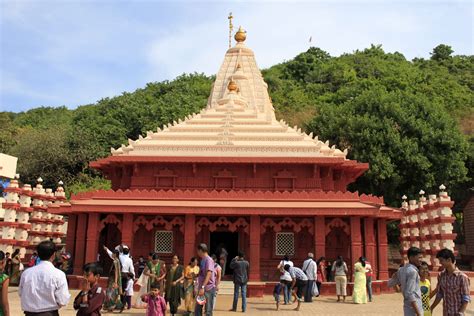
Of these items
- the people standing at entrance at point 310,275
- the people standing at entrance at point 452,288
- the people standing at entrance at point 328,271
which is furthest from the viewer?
the people standing at entrance at point 328,271

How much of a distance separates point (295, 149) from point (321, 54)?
58291 millimetres

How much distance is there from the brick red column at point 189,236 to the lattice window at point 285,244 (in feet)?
12.5

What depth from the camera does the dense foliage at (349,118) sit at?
3300 centimetres

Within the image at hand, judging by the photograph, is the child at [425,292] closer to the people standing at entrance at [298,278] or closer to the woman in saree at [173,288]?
the woman in saree at [173,288]

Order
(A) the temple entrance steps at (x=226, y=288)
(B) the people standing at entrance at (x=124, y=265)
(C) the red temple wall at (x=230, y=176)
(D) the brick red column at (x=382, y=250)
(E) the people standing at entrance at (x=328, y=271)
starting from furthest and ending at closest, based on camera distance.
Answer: (C) the red temple wall at (x=230, y=176) → (E) the people standing at entrance at (x=328, y=271) → (D) the brick red column at (x=382, y=250) → (A) the temple entrance steps at (x=226, y=288) → (B) the people standing at entrance at (x=124, y=265)

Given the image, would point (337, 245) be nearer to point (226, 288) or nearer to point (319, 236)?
point (319, 236)

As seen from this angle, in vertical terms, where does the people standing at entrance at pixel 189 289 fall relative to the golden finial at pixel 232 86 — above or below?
below

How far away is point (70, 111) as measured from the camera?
7044 centimetres

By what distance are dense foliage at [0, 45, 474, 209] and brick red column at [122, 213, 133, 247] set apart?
757 inches

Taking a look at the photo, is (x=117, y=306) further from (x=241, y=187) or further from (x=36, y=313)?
(x=241, y=187)

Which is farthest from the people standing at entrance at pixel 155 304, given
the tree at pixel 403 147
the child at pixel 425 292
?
the tree at pixel 403 147

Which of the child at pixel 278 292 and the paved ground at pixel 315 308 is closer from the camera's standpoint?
the paved ground at pixel 315 308

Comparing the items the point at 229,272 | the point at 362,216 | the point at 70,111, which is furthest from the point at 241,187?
the point at 70,111

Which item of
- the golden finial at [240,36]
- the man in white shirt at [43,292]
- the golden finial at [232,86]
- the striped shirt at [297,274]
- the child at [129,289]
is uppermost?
the golden finial at [240,36]
